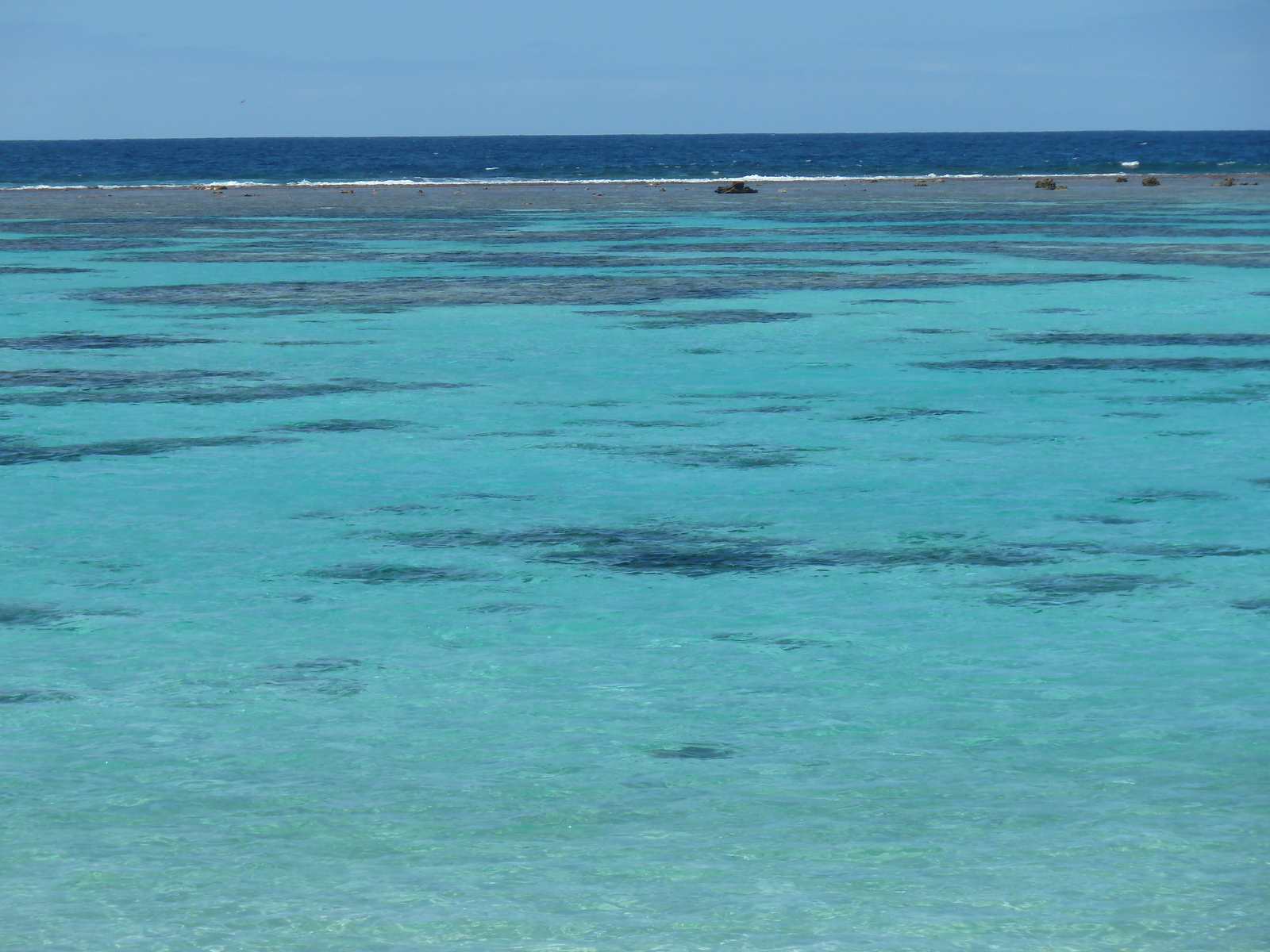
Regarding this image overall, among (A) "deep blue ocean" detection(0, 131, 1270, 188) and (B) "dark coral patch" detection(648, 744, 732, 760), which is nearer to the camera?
(B) "dark coral patch" detection(648, 744, 732, 760)

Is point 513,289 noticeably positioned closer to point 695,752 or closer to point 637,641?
point 637,641

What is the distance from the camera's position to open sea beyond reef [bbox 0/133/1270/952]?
5.38m

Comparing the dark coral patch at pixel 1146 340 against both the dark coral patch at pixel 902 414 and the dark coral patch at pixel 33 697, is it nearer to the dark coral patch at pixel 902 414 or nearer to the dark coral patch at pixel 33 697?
the dark coral patch at pixel 902 414

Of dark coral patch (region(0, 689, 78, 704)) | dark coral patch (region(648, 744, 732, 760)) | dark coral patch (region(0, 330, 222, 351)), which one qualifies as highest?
dark coral patch (region(648, 744, 732, 760))

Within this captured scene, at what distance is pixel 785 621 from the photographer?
845 centimetres

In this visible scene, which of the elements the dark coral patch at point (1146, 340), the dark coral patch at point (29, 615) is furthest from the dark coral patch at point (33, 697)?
the dark coral patch at point (1146, 340)

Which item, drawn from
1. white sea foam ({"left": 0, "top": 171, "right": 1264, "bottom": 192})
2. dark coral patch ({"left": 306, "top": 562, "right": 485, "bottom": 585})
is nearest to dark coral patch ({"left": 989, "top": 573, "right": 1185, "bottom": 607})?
dark coral patch ({"left": 306, "top": 562, "right": 485, "bottom": 585})

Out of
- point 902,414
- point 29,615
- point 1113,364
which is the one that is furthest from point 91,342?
point 29,615

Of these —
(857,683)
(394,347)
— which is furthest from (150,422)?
(857,683)

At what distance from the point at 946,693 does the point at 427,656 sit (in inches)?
87.5

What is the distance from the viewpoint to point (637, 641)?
8.17m

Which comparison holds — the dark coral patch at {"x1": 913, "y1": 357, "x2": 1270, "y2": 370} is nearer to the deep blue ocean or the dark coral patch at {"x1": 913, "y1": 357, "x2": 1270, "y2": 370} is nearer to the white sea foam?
the white sea foam

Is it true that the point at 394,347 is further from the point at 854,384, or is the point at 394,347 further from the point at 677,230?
the point at 677,230

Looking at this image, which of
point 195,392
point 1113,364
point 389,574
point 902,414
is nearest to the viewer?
point 389,574
